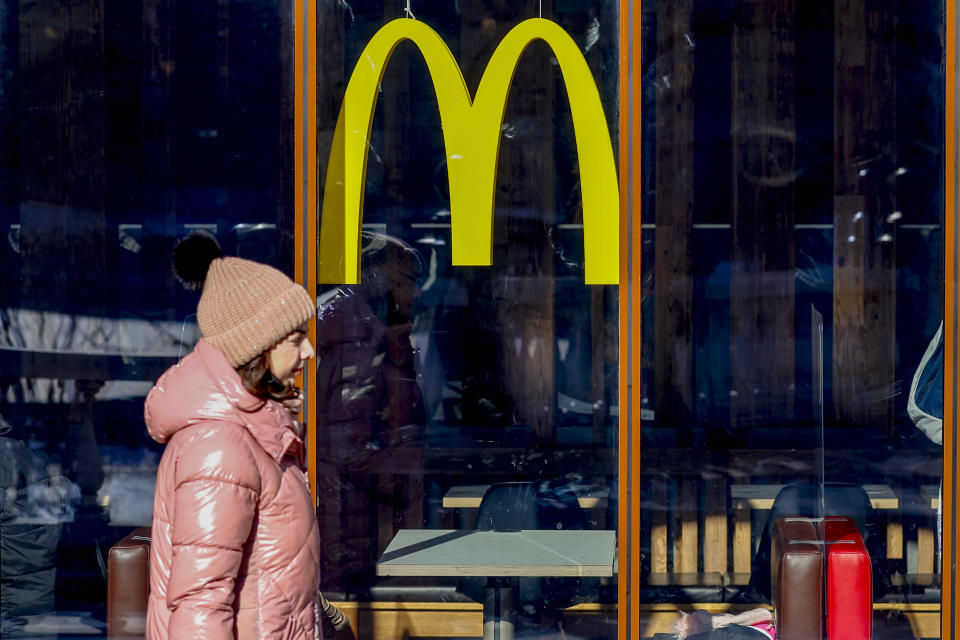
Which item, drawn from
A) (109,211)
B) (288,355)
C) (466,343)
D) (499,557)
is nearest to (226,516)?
(288,355)

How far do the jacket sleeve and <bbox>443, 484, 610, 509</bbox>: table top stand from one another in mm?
1802

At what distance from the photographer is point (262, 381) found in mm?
2672

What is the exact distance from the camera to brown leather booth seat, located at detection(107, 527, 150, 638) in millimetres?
3926

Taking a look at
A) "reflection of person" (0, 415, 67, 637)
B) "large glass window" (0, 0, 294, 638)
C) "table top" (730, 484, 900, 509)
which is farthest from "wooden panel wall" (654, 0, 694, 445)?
"reflection of person" (0, 415, 67, 637)

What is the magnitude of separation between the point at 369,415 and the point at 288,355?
1.53 metres

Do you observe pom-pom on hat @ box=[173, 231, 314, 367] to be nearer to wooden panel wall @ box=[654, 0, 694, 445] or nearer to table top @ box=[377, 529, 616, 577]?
table top @ box=[377, 529, 616, 577]

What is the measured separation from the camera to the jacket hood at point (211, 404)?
2547 mm

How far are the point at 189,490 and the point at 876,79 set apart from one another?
2.90 meters

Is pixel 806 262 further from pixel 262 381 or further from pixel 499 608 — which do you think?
pixel 262 381

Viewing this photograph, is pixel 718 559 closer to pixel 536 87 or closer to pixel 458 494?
pixel 458 494

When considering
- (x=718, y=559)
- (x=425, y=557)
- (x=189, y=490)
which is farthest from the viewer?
(x=718, y=559)

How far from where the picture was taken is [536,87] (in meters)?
4.14

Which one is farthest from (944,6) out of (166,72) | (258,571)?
(258,571)

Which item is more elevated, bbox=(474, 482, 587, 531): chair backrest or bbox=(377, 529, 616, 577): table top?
bbox=(474, 482, 587, 531): chair backrest
